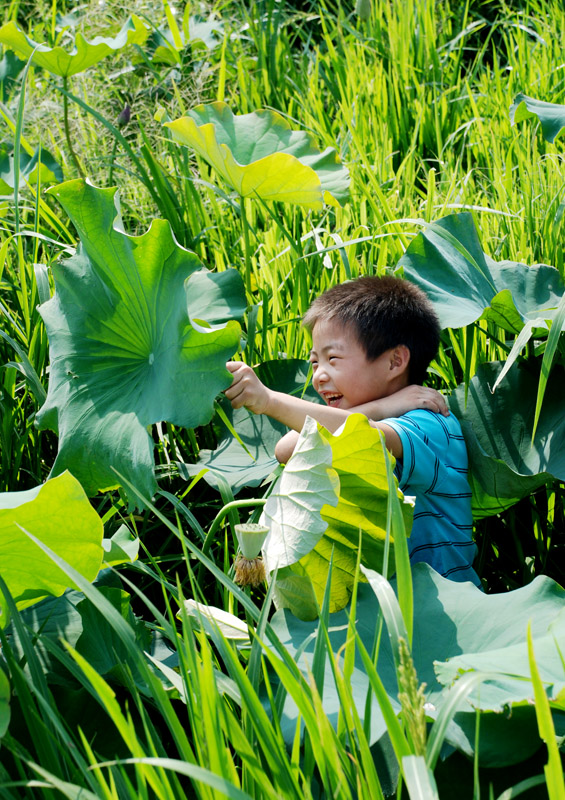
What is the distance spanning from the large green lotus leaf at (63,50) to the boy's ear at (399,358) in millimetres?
1301

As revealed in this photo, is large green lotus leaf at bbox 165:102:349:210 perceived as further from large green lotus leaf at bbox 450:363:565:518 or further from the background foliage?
large green lotus leaf at bbox 450:363:565:518

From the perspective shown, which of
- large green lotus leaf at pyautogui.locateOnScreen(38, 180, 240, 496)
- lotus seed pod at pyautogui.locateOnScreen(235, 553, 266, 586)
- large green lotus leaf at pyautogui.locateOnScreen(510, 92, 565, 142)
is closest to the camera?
lotus seed pod at pyautogui.locateOnScreen(235, 553, 266, 586)

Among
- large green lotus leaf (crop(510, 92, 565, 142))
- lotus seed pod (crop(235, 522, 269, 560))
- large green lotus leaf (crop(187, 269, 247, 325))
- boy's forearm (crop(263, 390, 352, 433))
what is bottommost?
boy's forearm (crop(263, 390, 352, 433))

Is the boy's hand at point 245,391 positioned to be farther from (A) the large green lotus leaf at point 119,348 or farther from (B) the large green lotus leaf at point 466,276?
(B) the large green lotus leaf at point 466,276

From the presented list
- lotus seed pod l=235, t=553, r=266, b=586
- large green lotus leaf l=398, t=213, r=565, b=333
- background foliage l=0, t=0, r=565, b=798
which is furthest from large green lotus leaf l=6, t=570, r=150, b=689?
large green lotus leaf l=398, t=213, r=565, b=333

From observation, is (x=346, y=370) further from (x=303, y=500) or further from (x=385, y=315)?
(x=303, y=500)

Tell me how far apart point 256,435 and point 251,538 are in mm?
651

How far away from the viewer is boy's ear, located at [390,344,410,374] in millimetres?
1422

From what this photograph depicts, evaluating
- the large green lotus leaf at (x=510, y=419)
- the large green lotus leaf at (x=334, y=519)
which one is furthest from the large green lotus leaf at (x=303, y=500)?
the large green lotus leaf at (x=510, y=419)

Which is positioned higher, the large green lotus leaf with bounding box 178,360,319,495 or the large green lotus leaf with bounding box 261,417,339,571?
the large green lotus leaf with bounding box 261,417,339,571

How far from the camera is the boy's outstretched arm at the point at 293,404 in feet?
4.36

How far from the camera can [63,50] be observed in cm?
217

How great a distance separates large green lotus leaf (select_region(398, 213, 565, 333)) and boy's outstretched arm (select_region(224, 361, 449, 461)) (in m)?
0.22

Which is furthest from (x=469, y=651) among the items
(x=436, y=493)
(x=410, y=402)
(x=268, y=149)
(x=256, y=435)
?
(x=268, y=149)
